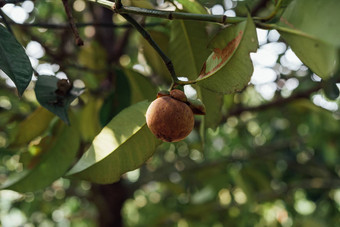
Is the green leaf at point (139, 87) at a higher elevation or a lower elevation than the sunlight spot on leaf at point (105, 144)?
lower

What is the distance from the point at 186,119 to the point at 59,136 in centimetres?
49

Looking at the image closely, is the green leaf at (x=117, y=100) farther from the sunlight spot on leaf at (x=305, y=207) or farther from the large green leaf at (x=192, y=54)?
the sunlight spot on leaf at (x=305, y=207)

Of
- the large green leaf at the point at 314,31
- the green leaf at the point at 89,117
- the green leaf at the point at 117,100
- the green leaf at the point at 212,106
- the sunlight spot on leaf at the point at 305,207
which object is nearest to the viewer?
the large green leaf at the point at 314,31

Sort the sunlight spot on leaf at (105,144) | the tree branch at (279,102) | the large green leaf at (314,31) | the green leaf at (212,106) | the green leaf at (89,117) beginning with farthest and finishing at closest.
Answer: the tree branch at (279,102) < the green leaf at (89,117) < the green leaf at (212,106) < the sunlight spot on leaf at (105,144) < the large green leaf at (314,31)

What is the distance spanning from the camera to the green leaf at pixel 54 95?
2.36 feet

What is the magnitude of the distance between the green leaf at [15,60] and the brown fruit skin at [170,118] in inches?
9.0

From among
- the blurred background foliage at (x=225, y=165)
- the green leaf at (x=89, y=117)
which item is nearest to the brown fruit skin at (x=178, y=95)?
the green leaf at (x=89, y=117)

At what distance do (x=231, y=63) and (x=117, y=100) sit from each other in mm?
502

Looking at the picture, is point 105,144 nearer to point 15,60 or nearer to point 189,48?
point 15,60

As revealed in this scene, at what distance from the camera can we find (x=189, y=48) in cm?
82

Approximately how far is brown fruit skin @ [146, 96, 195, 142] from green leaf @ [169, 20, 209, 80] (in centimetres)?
27

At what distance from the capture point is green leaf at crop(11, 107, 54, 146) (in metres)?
0.99

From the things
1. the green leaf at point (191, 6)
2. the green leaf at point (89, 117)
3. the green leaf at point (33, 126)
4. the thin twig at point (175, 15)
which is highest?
the thin twig at point (175, 15)

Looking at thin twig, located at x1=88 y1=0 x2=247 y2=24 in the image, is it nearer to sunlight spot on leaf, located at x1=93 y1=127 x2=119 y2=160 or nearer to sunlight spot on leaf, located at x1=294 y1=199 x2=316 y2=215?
sunlight spot on leaf, located at x1=93 y1=127 x2=119 y2=160
